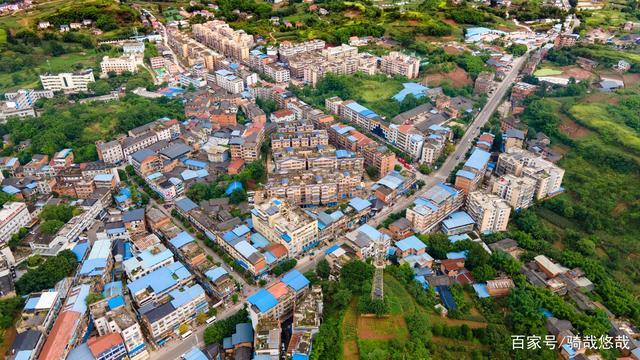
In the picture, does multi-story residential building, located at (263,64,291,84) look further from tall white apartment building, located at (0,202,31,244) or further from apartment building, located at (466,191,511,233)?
tall white apartment building, located at (0,202,31,244)

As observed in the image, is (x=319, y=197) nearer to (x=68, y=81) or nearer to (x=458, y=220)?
(x=458, y=220)

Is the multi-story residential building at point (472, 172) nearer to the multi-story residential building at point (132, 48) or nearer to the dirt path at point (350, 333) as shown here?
the dirt path at point (350, 333)

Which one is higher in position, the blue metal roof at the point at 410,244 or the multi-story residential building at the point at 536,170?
the multi-story residential building at the point at 536,170

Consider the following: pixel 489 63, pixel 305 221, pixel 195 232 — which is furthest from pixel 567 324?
pixel 489 63

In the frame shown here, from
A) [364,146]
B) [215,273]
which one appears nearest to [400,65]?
[364,146]

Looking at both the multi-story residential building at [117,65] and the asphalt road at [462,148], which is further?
the multi-story residential building at [117,65]

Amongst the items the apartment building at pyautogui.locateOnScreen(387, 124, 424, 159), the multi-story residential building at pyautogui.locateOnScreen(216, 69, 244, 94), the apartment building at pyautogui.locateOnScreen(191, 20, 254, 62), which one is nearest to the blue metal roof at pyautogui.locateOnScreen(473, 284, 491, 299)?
the apartment building at pyautogui.locateOnScreen(387, 124, 424, 159)

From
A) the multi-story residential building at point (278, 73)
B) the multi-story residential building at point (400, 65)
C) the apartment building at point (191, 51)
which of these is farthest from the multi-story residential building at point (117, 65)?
the multi-story residential building at point (400, 65)

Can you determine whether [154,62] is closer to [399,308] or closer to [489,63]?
[489,63]

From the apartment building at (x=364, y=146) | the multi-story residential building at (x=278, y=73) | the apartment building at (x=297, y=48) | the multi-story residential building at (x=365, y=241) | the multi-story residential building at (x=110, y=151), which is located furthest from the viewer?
the apartment building at (x=297, y=48)
